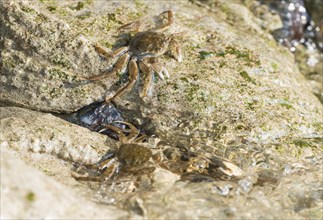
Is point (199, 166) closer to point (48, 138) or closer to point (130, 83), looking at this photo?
point (130, 83)

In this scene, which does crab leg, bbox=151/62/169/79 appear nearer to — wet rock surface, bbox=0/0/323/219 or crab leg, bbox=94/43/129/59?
wet rock surface, bbox=0/0/323/219

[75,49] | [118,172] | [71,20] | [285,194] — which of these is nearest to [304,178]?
[285,194]

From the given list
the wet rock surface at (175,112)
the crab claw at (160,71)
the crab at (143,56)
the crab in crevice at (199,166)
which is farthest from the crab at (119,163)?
the crab claw at (160,71)

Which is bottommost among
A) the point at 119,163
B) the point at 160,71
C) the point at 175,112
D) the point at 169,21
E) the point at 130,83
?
the point at 119,163

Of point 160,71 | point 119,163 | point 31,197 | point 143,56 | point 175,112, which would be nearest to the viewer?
point 31,197

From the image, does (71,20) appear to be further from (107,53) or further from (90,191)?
(90,191)

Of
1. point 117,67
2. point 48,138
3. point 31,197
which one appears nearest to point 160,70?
point 117,67

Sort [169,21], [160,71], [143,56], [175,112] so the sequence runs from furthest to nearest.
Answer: [169,21] < [143,56] < [160,71] < [175,112]
